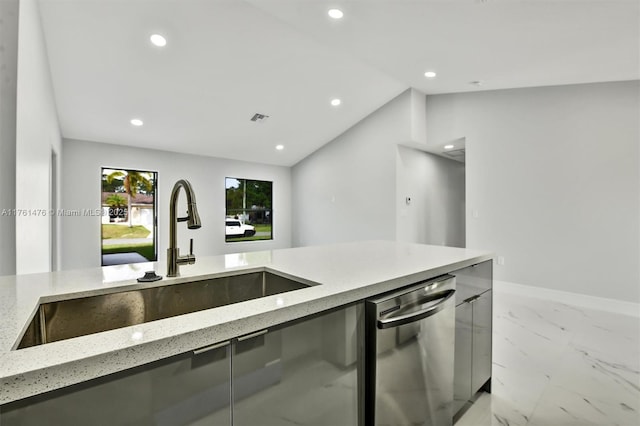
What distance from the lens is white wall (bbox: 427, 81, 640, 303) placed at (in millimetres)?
3533

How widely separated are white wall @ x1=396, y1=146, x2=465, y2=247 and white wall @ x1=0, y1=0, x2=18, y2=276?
4.66m

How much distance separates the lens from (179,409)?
68cm

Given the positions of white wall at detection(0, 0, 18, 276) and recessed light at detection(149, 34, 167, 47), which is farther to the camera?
recessed light at detection(149, 34, 167, 47)

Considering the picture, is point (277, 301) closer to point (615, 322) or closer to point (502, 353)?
point (502, 353)

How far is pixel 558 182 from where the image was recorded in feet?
13.1

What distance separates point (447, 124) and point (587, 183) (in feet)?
6.73

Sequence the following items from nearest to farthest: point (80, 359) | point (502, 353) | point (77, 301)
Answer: point (80, 359) → point (77, 301) → point (502, 353)

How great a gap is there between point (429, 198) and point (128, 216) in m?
5.63

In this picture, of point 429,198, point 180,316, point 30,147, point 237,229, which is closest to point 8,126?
point 30,147

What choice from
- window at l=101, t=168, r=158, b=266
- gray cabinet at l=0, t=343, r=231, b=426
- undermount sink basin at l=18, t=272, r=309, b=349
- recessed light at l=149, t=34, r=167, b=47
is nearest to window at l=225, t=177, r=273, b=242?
window at l=101, t=168, r=158, b=266

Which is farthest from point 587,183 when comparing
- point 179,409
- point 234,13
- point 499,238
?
point 179,409

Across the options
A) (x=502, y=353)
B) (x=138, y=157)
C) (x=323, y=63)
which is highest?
(x=323, y=63)

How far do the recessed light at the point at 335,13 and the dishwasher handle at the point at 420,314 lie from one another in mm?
2721

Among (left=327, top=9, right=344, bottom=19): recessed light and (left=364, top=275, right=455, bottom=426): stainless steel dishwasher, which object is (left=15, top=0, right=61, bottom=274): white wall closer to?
(left=364, top=275, right=455, bottom=426): stainless steel dishwasher
